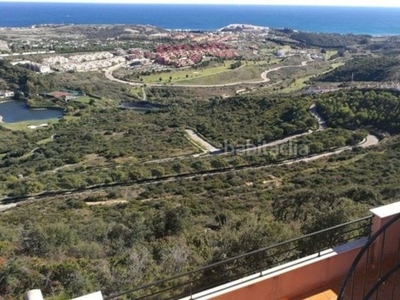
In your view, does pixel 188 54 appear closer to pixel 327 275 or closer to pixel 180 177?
pixel 180 177

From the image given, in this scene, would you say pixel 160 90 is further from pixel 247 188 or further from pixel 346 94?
pixel 247 188

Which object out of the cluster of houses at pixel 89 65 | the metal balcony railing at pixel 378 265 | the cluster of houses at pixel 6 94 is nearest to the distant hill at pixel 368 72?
the cluster of houses at pixel 89 65

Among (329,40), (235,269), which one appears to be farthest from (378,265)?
(329,40)

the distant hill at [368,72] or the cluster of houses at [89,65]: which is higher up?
the distant hill at [368,72]

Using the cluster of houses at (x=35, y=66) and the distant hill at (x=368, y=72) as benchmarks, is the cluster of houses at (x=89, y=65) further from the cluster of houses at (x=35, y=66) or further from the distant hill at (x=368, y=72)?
the distant hill at (x=368, y=72)

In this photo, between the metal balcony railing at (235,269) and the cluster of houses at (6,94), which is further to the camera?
the cluster of houses at (6,94)

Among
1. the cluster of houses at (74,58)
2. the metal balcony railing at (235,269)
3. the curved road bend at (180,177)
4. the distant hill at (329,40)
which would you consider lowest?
the curved road bend at (180,177)
